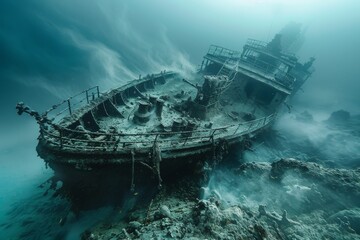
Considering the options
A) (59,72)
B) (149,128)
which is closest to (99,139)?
(149,128)

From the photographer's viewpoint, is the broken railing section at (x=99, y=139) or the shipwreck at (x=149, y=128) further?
the shipwreck at (x=149, y=128)

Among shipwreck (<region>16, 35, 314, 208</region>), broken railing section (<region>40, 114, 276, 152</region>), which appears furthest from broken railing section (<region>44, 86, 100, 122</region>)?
broken railing section (<region>40, 114, 276, 152</region>)

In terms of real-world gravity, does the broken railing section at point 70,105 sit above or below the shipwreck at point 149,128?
above

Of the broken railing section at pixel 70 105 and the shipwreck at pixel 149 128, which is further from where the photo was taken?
the broken railing section at pixel 70 105

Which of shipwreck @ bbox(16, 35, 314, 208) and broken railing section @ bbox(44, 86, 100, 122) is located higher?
broken railing section @ bbox(44, 86, 100, 122)

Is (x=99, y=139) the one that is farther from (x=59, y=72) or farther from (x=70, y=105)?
(x=59, y=72)

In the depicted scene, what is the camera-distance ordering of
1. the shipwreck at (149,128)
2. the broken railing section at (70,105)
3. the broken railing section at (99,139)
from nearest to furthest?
the broken railing section at (99,139) → the shipwreck at (149,128) → the broken railing section at (70,105)

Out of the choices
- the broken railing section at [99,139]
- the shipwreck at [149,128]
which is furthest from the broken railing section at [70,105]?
the broken railing section at [99,139]

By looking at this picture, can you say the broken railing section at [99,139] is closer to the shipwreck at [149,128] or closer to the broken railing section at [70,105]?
the shipwreck at [149,128]

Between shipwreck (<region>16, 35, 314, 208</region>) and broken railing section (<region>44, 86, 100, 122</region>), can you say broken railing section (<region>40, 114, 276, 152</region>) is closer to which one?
shipwreck (<region>16, 35, 314, 208</region>)

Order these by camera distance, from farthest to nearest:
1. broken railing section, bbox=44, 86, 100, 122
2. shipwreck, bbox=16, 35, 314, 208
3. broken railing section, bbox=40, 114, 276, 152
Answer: broken railing section, bbox=44, 86, 100, 122 → shipwreck, bbox=16, 35, 314, 208 → broken railing section, bbox=40, 114, 276, 152

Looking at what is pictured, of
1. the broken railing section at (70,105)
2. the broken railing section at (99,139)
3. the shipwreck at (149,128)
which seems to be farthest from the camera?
the broken railing section at (70,105)

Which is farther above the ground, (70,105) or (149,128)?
(70,105)
